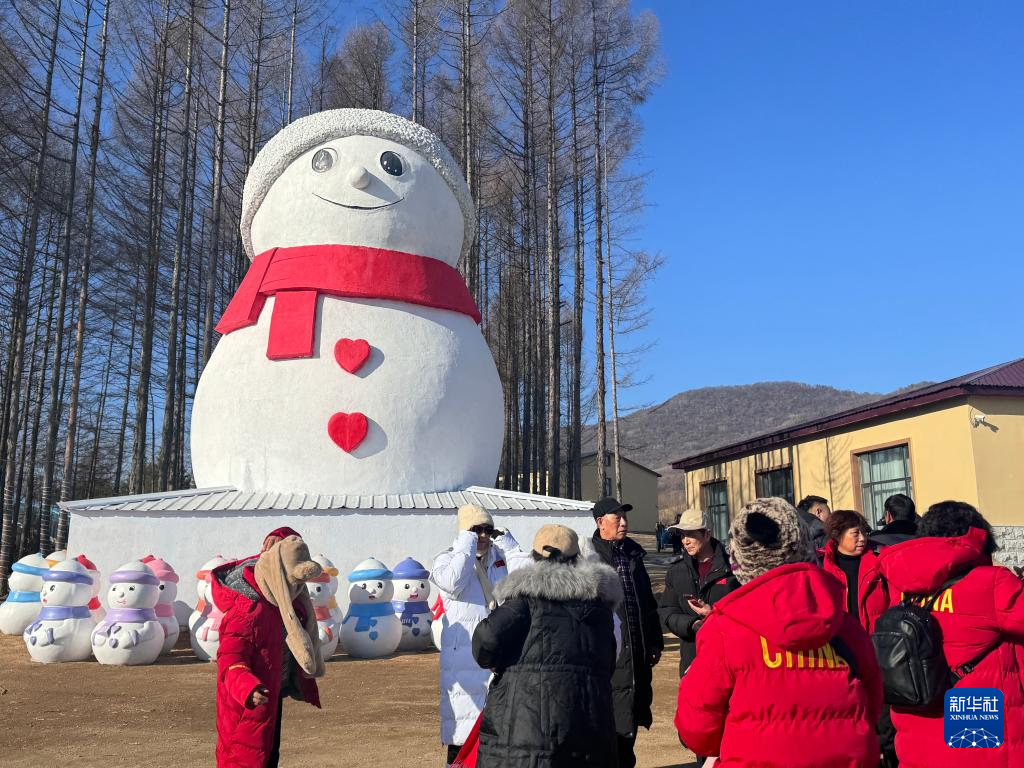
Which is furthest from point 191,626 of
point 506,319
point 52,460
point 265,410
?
point 506,319

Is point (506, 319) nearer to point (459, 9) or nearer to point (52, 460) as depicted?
point (459, 9)

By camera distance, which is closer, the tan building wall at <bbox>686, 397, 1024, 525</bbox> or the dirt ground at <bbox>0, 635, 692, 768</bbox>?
the dirt ground at <bbox>0, 635, 692, 768</bbox>

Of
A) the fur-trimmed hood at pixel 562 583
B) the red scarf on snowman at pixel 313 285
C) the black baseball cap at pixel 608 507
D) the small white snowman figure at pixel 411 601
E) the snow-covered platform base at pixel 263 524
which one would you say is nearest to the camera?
the fur-trimmed hood at pixel 562 583

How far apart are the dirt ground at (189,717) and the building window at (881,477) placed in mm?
7638

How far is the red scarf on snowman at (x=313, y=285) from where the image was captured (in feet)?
36.4

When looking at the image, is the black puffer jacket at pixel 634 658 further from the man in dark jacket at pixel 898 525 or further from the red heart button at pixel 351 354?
the red heart button at pixel 351 354

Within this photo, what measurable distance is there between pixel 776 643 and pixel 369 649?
728 centimetres

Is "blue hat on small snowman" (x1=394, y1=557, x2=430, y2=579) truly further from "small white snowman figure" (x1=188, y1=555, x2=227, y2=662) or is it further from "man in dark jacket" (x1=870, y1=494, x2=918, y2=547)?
"man in dark jacket" (x1=870, y1=494, x2=918, y2=547)

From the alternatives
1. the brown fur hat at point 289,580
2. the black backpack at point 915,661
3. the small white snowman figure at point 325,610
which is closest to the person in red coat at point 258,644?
the brown fur hat at point 289,580

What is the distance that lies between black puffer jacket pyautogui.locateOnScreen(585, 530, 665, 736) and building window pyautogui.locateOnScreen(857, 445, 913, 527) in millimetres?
10754

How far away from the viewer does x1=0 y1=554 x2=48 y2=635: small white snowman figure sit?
9.42 m

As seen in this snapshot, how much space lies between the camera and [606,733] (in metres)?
2.81

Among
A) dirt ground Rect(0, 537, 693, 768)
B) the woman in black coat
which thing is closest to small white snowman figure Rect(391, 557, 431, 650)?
dirt ground Rect(0, 537, 693, 768)

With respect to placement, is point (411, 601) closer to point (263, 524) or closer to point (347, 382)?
point (263, 524)
